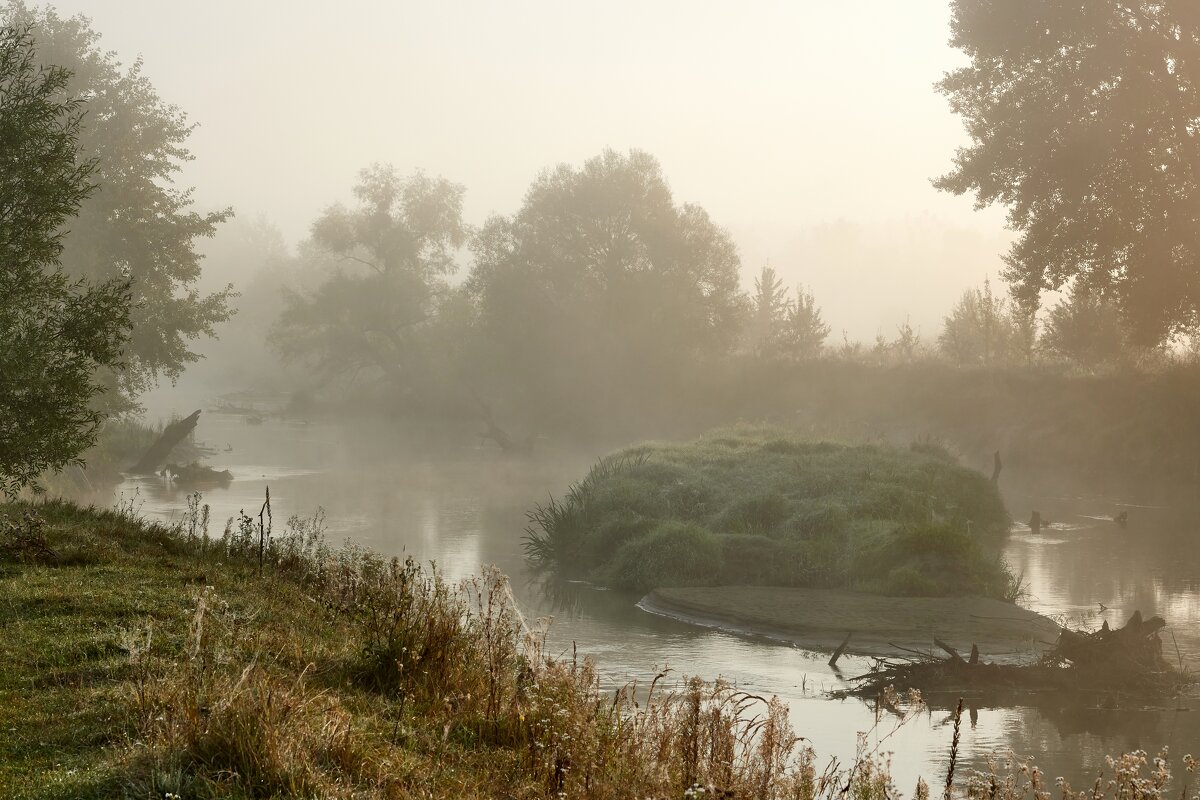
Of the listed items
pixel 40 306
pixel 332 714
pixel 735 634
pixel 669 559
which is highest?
pixel 40 306

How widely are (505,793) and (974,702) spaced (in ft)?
28.1

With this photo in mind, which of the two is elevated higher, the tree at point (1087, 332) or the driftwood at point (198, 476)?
the tree at point (1087, 332)

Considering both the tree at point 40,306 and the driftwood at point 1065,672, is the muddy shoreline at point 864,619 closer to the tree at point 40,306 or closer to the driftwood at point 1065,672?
the driftwood at point 1065,672

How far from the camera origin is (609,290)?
188 ft

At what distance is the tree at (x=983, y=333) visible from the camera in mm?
53844

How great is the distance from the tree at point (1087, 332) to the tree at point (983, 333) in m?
2.66

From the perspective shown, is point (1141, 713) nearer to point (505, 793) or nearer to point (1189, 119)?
point (505, 793)

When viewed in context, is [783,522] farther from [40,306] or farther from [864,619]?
[40,306]

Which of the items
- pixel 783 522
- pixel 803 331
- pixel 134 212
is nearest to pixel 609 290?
pixel 803 331

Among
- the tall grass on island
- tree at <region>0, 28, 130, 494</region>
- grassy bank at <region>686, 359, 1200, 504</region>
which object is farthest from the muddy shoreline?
grassy bank at <region>686, 359, 1200, 504</region>

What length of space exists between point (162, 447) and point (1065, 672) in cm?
3100

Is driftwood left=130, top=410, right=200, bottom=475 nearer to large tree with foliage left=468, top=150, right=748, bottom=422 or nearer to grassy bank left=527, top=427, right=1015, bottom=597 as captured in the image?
grassy bank left=527, top=427, right=1015, bottom=597

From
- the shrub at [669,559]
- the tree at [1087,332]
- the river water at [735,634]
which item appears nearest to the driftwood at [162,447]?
the river water at [735,634]

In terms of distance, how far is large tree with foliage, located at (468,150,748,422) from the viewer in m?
56.7
